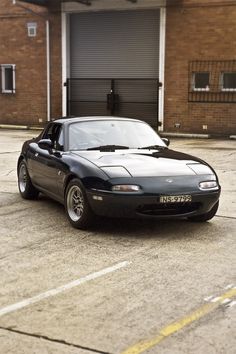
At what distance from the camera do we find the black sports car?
264 inches

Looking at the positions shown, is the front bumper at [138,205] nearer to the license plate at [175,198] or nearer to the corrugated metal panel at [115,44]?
the license plate at [175,198]

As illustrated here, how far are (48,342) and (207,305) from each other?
1.32 metres

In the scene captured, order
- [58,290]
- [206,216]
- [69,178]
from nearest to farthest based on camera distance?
[58,290]
[69,178]
[206,216]

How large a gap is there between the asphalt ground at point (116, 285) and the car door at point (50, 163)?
39cm

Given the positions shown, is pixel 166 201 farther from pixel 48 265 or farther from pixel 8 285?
pixel 8 285

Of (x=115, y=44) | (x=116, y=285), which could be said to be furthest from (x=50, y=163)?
(x=115, y=44)

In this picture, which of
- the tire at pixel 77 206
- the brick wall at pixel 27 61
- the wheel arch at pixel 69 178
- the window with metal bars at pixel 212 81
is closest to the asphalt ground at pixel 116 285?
the tire at pixel 77 206

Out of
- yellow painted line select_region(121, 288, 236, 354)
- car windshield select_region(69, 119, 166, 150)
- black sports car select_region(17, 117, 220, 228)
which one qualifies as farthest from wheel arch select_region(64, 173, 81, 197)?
yellow painted line select_region(121, 288, 236, 354)

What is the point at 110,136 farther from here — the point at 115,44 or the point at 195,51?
the point at 115,44

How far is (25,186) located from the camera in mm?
9211

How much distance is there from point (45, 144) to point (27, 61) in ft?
58.8

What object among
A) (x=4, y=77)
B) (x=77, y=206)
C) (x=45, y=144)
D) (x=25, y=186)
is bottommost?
(x=25, y=186)

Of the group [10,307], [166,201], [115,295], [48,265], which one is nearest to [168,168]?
[166,201]

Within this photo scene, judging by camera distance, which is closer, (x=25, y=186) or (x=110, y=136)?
(x=110, y=136)
